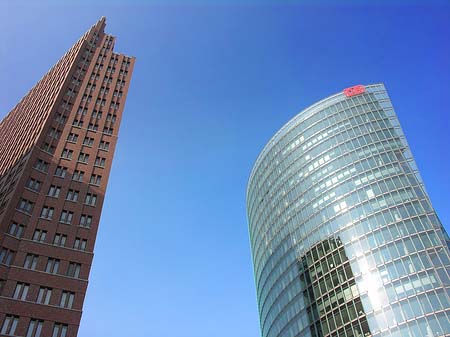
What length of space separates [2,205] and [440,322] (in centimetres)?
6837

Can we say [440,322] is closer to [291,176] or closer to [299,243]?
[299,243]

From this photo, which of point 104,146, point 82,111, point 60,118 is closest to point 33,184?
point 104,146

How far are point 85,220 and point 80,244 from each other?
439 centimetres

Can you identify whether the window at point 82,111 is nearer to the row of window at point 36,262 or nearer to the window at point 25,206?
the window at point 25,206

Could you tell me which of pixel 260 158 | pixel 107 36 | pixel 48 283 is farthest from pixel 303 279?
pixel 107 36

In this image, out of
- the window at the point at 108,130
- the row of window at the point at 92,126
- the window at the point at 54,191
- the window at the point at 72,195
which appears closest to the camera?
the window at the point at 54,191

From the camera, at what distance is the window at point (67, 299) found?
185ft

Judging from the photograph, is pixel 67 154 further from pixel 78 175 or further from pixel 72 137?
pixel 78 175

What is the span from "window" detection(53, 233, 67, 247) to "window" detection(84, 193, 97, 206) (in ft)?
23.8

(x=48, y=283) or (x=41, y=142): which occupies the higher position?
(x=41, y=142)

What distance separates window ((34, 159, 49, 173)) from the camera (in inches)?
2783

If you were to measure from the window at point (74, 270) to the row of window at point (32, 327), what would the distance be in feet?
23.0

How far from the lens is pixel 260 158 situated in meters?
131

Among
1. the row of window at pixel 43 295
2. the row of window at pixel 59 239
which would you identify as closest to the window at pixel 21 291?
the row of window at pixel 43 295
